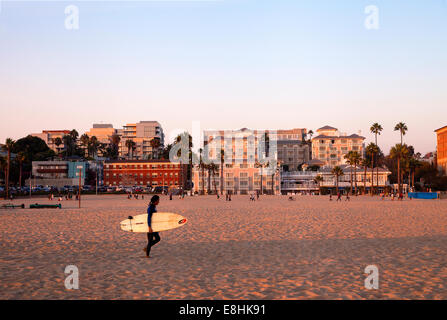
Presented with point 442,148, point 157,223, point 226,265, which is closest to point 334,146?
point 442,148

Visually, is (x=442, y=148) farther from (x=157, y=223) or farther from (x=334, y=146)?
(x=157, y=223)

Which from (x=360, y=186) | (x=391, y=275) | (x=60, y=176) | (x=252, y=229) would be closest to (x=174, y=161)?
(x=60, y=176)

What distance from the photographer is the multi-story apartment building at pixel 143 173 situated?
162 metres

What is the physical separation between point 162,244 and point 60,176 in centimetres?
14322

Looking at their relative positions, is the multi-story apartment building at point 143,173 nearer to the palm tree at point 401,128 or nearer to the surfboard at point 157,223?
the palm tree at point 401,128

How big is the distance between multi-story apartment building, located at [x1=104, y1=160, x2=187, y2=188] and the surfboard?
145405 mm

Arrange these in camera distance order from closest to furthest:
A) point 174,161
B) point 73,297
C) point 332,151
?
point 73,297
point 174,161
point 332,151

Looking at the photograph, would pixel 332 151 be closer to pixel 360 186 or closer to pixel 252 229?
pixel 360 186

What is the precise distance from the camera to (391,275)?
11.4 m

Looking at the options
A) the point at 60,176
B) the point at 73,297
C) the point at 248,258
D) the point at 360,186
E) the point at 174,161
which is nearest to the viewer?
the point at 73,297

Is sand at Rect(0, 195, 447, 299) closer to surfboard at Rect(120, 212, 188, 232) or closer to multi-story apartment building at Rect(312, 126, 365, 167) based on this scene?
surfboard at Rect(120, 212, 188, 232)

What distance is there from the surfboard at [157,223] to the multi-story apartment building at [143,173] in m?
145

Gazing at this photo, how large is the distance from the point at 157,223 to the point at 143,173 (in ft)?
498

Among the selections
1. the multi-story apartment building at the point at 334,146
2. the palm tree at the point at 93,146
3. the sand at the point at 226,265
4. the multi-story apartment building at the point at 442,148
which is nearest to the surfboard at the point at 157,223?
the sand at the point at 226,265
